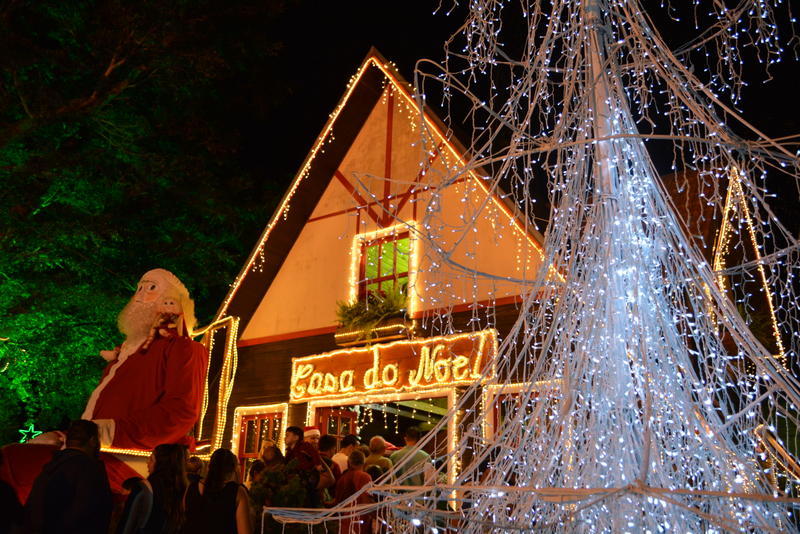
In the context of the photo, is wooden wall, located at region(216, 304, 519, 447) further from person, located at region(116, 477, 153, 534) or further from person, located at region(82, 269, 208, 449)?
person, located at region(116, 477, 153, 534)

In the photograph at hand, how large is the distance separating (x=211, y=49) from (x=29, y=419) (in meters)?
9.72

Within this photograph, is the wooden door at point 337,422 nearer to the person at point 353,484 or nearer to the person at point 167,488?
the person at point 353,484

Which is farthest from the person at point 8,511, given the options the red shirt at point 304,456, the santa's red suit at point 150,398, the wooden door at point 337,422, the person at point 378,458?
the wooden door at point 337,422

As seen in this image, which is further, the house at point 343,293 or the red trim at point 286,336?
the red trim at point 286,336

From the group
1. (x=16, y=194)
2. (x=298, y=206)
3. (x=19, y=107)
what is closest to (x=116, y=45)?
(x=19, y=107)

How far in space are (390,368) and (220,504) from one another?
5.12 meters

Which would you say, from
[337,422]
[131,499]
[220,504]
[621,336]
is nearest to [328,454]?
[337,422]

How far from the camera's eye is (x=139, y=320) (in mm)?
6039

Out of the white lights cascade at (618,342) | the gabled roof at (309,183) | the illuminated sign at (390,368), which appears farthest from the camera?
the gabled roof at (309,183)

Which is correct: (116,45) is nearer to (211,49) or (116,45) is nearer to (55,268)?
(211,49)

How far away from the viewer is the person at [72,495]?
386 centimetres

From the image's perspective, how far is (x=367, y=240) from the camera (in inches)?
410

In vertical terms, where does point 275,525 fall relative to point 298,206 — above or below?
below

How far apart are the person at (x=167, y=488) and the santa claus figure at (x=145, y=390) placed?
0.63 meters
